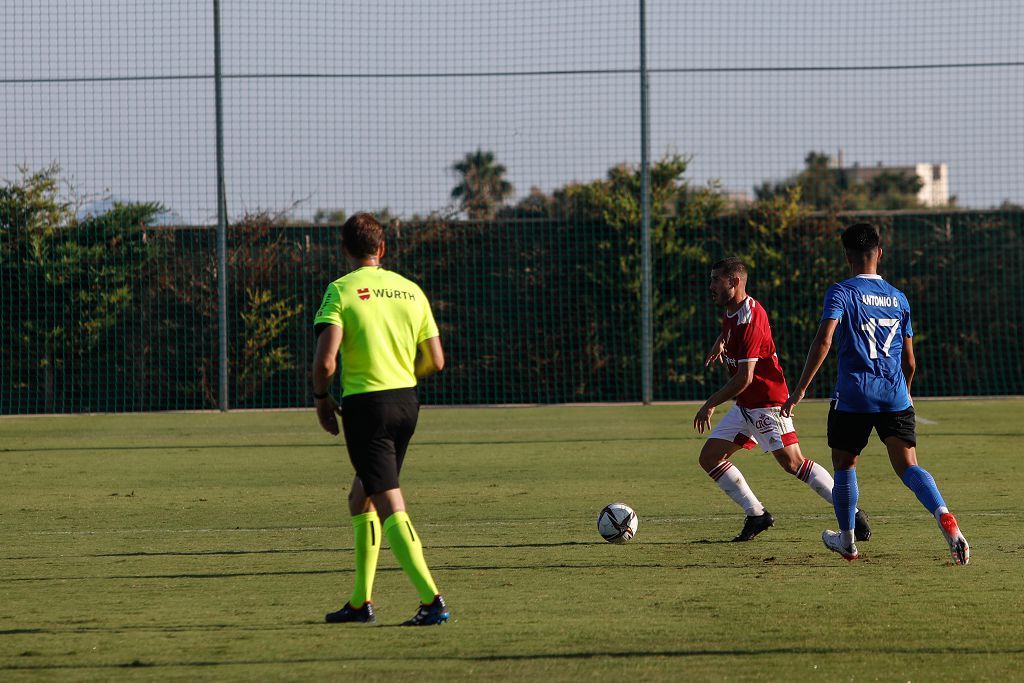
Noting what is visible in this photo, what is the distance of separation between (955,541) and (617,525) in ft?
6.28

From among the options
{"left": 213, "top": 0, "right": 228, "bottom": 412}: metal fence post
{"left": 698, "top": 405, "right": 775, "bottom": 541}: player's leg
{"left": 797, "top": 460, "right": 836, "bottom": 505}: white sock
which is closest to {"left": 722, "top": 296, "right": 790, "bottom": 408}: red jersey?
{"left": 698, "top": 405, "right": 775, "bottom": 541}: player's leg

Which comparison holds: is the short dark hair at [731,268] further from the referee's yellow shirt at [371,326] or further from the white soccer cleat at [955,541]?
the referee's yellow shirt at [371,326]

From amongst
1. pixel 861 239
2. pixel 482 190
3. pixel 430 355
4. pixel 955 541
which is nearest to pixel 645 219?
pixel 482 190

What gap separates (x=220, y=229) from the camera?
1750 cm

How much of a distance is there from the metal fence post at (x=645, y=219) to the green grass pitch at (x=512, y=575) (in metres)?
5.27

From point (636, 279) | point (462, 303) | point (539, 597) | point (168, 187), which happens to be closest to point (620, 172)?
point (636, 279)

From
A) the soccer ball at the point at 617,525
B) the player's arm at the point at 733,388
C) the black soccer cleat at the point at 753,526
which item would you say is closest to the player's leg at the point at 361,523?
the soccer ball at the point at 617,525

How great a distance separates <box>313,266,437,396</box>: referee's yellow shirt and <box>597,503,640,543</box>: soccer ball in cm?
237

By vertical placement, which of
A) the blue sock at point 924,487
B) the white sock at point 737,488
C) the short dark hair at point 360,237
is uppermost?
the short dark hair at point 360,237

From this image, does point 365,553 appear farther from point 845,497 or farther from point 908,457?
point 908,457

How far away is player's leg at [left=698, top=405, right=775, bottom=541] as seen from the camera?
7.65 metres

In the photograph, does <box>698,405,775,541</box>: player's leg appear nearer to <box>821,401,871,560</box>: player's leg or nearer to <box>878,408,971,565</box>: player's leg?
<box>821,401,871,560</box>: player's leg

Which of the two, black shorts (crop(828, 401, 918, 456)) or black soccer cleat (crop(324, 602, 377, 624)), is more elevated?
black shorts (crop(828, 401, 918, 456))

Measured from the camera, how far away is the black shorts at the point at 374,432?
17.6ft
